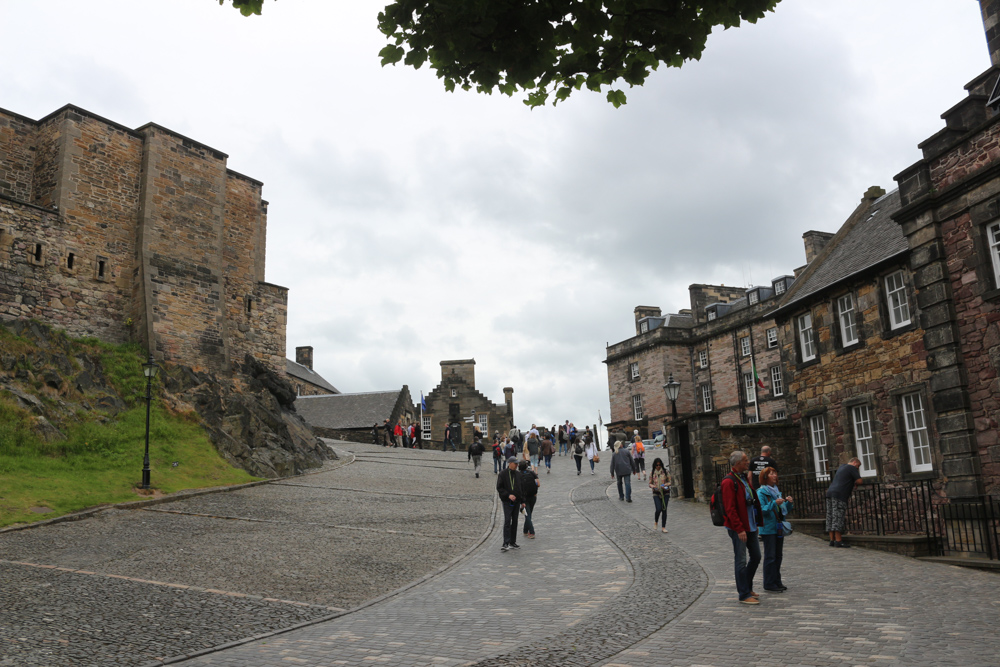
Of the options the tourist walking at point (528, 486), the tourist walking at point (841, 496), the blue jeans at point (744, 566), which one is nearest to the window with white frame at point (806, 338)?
the tourist walking at point (841, 496)

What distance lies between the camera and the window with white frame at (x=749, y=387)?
46.2 metres

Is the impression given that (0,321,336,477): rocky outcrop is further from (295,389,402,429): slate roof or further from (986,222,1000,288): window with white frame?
(295,389,402,429): slate roof

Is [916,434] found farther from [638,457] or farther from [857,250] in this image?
[638,457]

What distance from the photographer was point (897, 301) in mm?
17781

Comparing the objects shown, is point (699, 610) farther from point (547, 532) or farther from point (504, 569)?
point (547, 532)

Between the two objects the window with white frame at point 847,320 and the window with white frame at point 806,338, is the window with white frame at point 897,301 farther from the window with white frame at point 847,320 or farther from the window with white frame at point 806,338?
the window with white frame at point 806,338

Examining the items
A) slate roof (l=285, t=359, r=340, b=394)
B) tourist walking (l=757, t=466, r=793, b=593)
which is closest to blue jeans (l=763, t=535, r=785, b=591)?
tourist walking (l=757, t=466, r=793, b=593)

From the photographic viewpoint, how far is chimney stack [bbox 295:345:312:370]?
69.4 metres

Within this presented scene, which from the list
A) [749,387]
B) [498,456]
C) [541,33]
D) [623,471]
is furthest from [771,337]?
[541,33]

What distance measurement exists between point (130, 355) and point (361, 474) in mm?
8470

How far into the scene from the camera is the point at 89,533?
13453 millimetres

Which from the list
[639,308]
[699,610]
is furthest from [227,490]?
[639,308]

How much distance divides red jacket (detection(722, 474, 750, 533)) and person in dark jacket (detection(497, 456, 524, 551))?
5.46 m

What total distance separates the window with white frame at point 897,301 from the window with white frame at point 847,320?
50.4 inches
